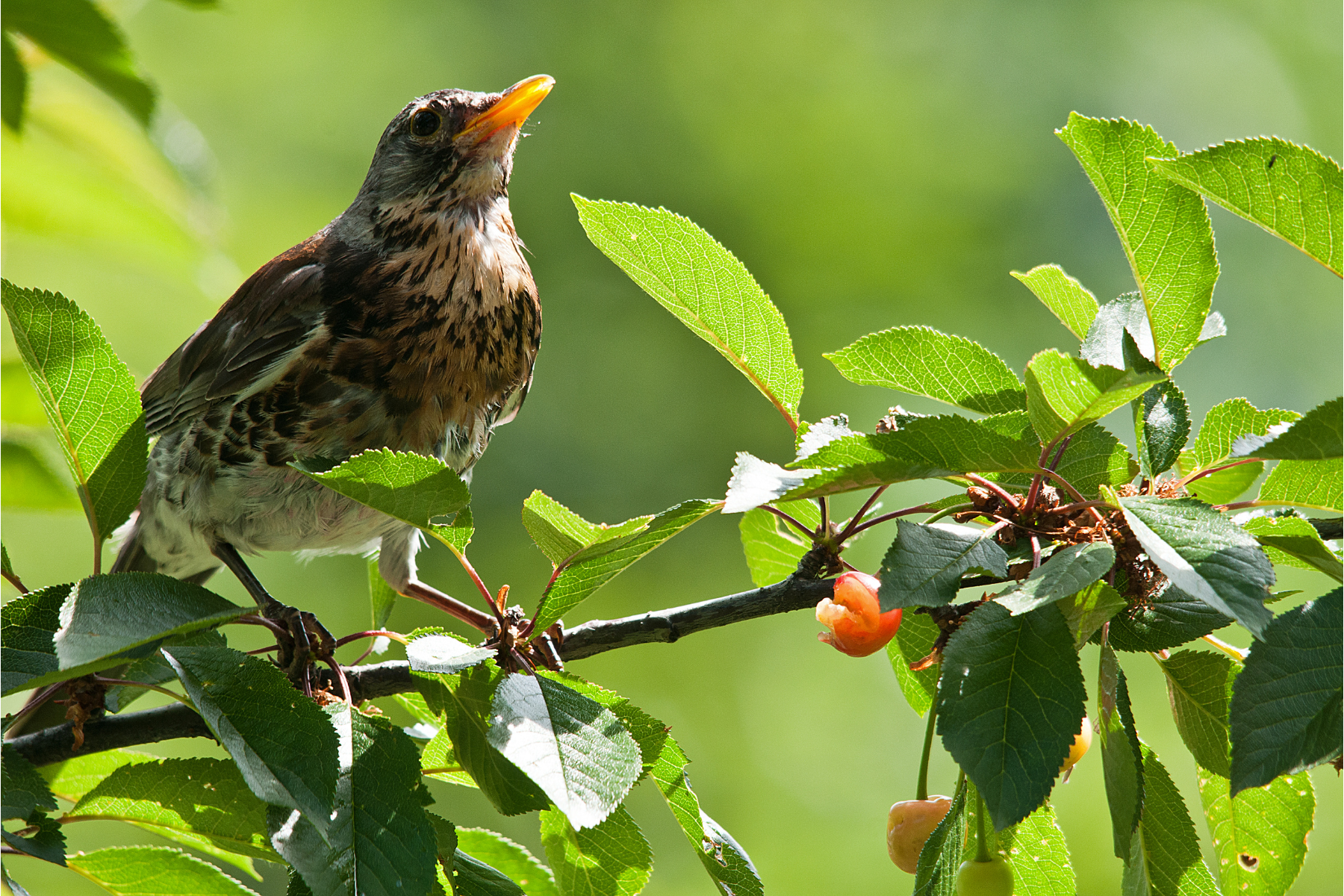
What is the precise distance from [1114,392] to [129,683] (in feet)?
3.93

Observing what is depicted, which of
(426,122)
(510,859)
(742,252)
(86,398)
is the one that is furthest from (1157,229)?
(742,252)

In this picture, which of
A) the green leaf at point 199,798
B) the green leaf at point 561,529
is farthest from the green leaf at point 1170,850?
the green leaf at point 199,798

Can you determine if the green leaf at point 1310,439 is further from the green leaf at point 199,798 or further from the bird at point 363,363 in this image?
the bird at point 363,363

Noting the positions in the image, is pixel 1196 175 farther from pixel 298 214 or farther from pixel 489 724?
pixel 298 214

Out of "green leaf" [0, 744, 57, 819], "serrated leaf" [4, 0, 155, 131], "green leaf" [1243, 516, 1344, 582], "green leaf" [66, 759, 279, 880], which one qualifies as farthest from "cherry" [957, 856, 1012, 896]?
"serrated leaf" [4, 0, 155, 131]

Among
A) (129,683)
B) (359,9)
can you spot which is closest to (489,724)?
(129,683)

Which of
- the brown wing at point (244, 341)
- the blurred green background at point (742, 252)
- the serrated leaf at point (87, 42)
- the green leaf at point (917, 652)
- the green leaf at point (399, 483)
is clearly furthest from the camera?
the blurred green background at point (742, 252)

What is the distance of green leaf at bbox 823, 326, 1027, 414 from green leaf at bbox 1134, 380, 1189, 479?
0.14 metres

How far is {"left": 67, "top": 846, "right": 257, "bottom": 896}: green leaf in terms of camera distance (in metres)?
1.43

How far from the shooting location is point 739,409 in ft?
24.6

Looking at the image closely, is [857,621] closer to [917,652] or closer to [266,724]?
[917,652]

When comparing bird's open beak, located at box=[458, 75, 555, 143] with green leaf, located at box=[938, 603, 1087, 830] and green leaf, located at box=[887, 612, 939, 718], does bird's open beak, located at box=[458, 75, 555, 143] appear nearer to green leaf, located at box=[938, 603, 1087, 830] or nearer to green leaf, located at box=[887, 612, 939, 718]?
green leaf, located at box=[887, 612, 939, 718]

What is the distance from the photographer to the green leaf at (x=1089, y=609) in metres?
0.99

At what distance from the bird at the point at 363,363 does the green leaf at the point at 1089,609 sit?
128 cm
